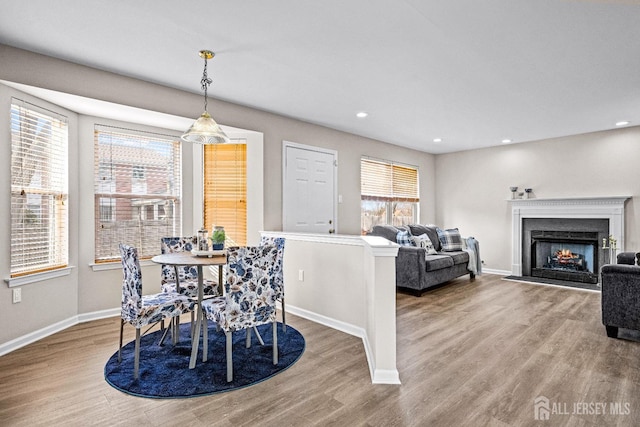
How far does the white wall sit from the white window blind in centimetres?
88

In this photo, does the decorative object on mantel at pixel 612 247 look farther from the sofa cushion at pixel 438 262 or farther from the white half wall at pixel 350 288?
the white half wall at pixel 350 288

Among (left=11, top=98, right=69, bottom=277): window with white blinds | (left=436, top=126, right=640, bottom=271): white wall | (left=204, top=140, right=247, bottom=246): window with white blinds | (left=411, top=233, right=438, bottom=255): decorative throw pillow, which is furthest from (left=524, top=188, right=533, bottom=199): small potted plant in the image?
(left=11, top=98, right=69, bottom=277): window with white blinds

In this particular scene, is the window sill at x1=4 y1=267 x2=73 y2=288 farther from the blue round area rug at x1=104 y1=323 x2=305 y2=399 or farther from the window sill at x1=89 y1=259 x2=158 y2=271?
the blue round area rug at x1=104 y1=323 x2=305 y2=399

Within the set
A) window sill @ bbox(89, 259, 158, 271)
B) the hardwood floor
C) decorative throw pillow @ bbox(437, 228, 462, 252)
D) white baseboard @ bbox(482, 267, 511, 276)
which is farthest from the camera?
white baseboard @ bbox(482, 267, 511, 276)

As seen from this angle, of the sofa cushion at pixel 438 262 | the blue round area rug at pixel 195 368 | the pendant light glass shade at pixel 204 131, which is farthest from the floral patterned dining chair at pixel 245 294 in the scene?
the sofa cushion at pixel 438 262

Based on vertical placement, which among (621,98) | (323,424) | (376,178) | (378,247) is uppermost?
(621,98)

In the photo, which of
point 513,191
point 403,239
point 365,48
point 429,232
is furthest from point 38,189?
point 513,191

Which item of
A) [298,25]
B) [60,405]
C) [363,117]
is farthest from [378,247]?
[363,117]

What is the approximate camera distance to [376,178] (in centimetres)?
632

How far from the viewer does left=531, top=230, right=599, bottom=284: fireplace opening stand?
5.69m

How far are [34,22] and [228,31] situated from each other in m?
1.34

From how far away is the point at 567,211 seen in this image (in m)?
5.82

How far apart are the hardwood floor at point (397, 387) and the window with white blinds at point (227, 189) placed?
1.66m

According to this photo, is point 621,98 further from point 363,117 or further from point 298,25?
point 298,25
